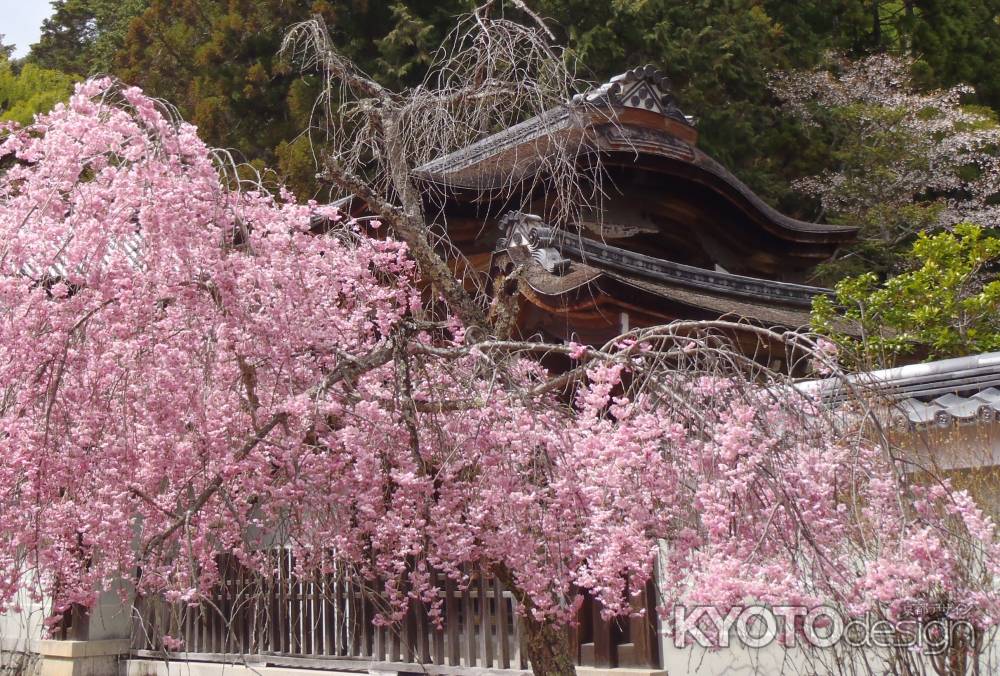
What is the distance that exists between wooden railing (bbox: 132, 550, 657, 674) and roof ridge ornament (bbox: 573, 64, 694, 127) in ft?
20.3

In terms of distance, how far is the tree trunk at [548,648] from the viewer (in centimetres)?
523

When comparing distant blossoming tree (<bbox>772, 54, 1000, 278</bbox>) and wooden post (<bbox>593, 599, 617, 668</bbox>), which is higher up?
distant blossoming tree (<bbox>772, 54, 1000, 278</bbox>)

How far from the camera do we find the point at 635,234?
11.9 meters

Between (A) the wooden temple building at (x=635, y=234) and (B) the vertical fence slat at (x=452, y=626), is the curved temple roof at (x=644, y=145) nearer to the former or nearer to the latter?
(A) the wooden temple building at (x=635, y=234)

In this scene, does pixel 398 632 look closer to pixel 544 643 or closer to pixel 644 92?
pixel 544 643

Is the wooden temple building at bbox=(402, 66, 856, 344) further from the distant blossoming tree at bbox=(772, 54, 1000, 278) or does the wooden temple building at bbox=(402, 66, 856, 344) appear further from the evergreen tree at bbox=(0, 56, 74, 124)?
the evergreen tree at bbox=(0, 56, 74, 124)

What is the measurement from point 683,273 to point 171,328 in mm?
6476

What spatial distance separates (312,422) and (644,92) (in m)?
8.51

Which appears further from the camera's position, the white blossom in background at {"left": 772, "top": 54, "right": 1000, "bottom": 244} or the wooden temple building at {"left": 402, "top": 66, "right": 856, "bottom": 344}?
the white blossom in background at {"left": 772, "top": 54, "right": 1000, "bottom": 244}

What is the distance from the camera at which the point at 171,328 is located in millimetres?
4637

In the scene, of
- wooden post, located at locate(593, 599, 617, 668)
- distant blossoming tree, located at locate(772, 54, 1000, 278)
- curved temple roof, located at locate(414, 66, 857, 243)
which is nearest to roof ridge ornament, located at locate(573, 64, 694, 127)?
curved temple roof, located at locate(414, 66, 857, 243)

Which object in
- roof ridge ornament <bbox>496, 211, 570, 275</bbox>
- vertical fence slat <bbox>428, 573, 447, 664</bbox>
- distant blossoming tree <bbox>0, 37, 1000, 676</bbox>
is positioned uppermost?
roof ridge ornament <bbox>496, 211, 570, 275</bbox>

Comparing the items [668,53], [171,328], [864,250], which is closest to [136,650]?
[171,328]

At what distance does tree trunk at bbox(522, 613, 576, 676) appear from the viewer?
5.23m
